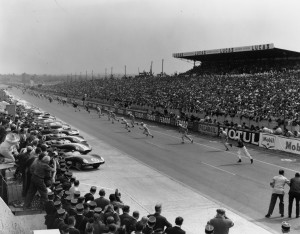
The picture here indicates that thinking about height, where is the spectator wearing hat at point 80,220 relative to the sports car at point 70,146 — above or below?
above

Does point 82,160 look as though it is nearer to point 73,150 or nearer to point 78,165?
point 78,165

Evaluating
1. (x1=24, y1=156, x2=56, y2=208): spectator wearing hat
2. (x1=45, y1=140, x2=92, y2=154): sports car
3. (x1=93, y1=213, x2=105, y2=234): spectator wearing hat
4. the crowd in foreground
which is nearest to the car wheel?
(x1=45, y1=140, x2=92, y2=154): sports car

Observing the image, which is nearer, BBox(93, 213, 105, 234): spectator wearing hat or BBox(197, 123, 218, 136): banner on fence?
BBox(93, 213, 105, 234): spectator wearing hat

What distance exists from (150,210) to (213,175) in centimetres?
696

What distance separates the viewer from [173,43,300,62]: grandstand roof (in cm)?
5741

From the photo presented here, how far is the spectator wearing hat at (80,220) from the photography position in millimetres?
8484

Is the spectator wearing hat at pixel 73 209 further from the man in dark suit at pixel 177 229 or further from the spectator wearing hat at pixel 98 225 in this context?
the man in dark suit at pixel 177 229

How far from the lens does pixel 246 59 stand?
221 ft

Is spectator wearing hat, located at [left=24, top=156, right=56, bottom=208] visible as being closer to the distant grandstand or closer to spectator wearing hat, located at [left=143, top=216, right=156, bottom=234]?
spectator wearing hat, located at [left=143, top=216, right=156, bottom=234]

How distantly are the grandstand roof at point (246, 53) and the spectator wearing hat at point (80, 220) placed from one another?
50665mm

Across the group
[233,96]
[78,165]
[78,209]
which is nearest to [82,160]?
[78,165]

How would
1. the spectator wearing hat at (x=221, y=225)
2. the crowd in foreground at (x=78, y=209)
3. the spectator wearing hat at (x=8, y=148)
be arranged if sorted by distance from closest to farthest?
the crowd in foreground at (x=78, y=209), the spectator wearing hat at (x=221, y=225), the spectator wearing hat at (x=8, y=148)

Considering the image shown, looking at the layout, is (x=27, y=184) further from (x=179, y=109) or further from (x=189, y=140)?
(x=179, y=109)

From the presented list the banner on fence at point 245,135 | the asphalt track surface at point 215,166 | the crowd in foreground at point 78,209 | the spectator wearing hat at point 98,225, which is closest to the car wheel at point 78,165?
the asphalt track surface at point 215,166
